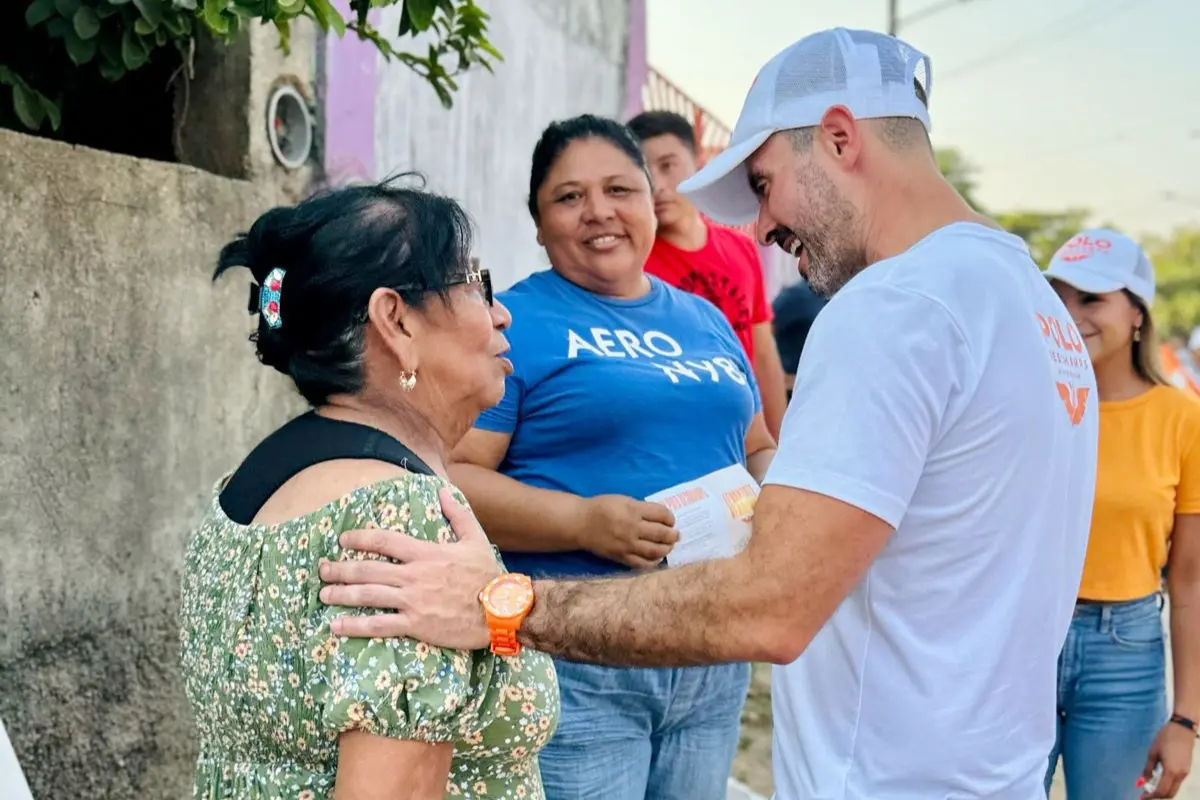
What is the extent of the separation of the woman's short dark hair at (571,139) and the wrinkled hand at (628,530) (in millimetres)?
845

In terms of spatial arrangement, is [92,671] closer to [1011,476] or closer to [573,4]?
[1011,476]

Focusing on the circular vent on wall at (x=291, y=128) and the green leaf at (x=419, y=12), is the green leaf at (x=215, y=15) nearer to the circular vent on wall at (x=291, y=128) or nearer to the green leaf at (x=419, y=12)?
the green leaf at (x=419, y=12)

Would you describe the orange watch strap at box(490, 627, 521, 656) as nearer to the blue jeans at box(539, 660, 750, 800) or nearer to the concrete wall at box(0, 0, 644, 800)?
the blue jeans at box(539, 660, 750, 800)

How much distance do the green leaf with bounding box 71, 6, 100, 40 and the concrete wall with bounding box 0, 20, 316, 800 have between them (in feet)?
0.99

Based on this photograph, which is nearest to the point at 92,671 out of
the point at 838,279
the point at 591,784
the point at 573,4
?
the point at 591,784

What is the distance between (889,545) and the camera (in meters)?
1.40

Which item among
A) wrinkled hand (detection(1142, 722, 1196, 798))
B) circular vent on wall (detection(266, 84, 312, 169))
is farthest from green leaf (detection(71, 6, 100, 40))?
wrinkled hand (detection(1142, 722, 1196, 798))

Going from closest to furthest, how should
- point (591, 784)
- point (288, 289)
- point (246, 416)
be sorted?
point (288, 289), point (591, 784), point (246, 416)

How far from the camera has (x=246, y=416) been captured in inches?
133

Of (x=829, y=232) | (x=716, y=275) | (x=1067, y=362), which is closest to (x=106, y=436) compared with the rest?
(x=716, y=275)

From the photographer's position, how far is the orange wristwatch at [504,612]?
4.85ft

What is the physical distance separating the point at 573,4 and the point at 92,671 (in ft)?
13.1

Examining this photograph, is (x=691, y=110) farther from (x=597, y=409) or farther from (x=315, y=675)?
(x=315, y=675)

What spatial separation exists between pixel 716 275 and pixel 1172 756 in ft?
6.21
